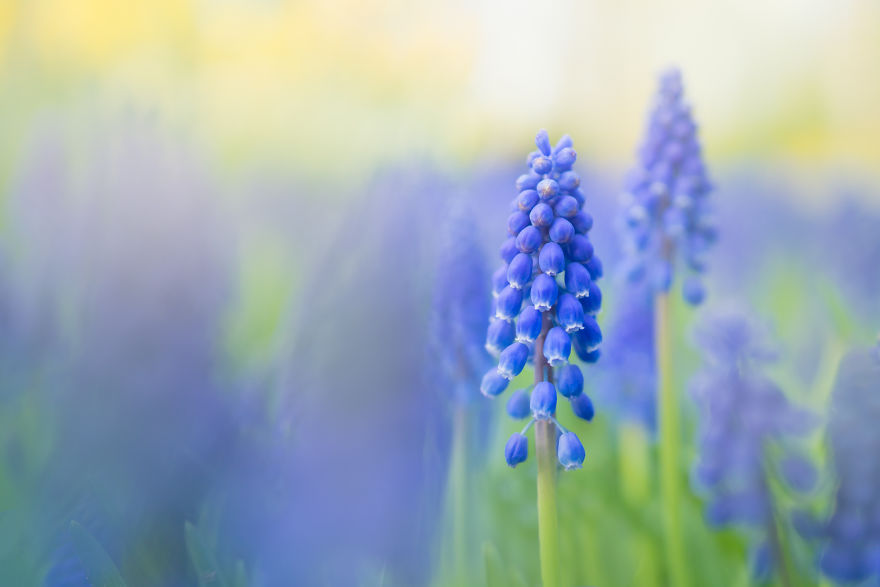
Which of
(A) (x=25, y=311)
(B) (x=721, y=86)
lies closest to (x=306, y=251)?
(A) (x=25, y=311)

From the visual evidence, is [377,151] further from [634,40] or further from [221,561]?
[221,561]

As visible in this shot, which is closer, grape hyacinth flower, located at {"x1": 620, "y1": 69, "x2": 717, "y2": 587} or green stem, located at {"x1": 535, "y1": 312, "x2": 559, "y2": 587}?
green stem, located at {"x1": 535, "y1": 312, "x2": 559, "y2": 587}

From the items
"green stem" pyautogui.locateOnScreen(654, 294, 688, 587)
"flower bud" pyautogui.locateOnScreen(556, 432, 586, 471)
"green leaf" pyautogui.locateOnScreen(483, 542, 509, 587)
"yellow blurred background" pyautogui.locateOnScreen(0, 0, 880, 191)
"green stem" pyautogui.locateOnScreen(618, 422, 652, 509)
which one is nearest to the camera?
"flower bud" pyautogui.locateOnScreen(556, 432, 586, 471)

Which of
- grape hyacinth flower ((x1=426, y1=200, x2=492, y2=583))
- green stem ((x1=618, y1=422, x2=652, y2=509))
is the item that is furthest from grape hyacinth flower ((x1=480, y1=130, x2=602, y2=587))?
green stem ((x1=618, y1=422, x2=652, y2=509))

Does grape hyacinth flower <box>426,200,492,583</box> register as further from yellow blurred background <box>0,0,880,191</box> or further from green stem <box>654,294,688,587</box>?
yellow blurred background <box>0,0,880,191</box>

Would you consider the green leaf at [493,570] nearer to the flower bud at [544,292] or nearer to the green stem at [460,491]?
the green stem at [460,491]

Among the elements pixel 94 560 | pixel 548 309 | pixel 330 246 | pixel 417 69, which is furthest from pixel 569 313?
pixel 417 69

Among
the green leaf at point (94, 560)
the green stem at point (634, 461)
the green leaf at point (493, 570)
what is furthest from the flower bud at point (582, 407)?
the green stem at point (634, 461)
